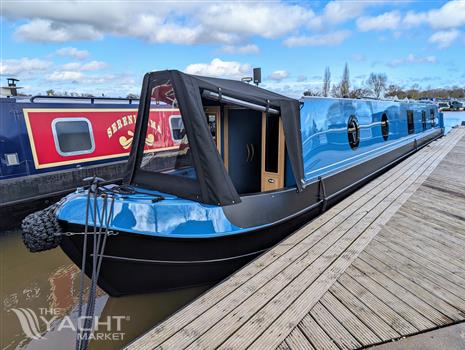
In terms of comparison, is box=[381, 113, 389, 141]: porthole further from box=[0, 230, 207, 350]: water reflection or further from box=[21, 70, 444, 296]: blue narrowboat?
box=[0, 230, 207, 350]: water reflection

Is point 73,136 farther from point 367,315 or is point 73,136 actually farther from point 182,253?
point 367,315

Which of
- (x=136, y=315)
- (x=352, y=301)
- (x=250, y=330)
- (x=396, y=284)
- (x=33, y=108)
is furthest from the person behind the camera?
(x=33, y=108)

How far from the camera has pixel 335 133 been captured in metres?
4.72

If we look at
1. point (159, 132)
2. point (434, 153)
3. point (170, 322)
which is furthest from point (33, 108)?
point (434, 153)

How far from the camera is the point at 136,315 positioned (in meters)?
3.25

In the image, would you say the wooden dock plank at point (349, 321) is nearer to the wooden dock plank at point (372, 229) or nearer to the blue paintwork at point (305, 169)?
the wooden dock plank at point (372, 229)

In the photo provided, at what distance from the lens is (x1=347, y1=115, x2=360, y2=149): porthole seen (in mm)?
5312

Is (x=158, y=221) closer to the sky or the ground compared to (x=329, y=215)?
closer to the sky

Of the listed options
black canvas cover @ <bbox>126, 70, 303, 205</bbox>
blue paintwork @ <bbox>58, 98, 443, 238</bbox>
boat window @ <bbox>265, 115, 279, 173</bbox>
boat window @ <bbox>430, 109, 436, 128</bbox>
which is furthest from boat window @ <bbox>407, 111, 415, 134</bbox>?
black canvas cover @ <bbox>126, 70, 303, 205</bbox>

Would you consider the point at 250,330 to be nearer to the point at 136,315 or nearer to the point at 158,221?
the point at 158,221

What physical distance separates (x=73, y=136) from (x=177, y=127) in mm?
3440

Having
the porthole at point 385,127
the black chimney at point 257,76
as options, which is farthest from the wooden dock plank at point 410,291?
the porthole at point 385,127

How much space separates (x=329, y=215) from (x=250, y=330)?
252 centimetres

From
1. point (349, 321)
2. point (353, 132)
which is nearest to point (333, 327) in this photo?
point (349, 321)
